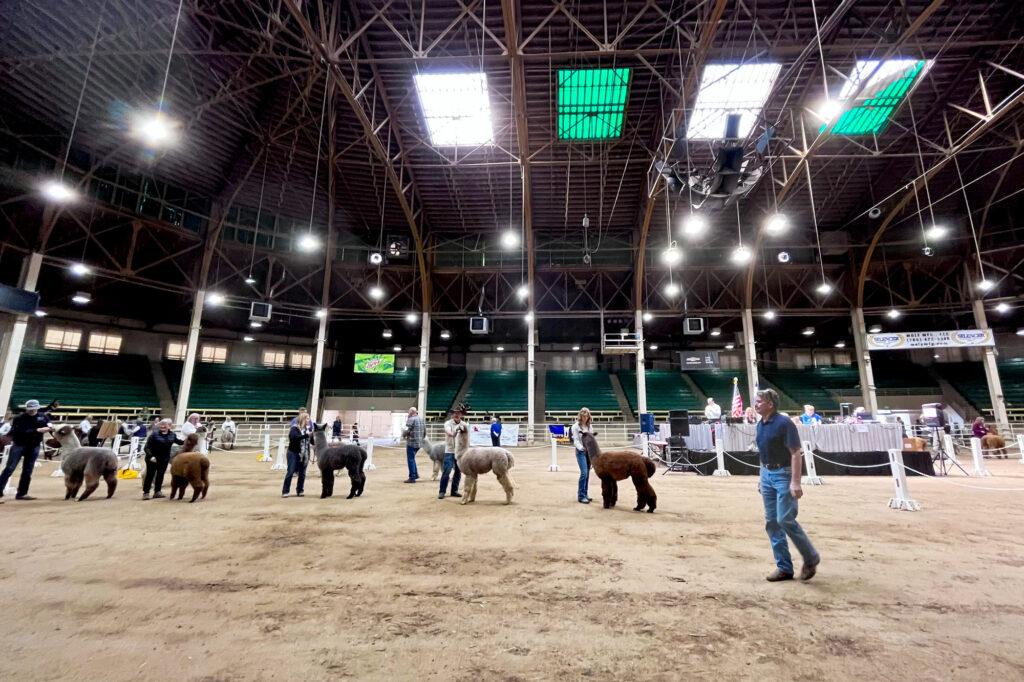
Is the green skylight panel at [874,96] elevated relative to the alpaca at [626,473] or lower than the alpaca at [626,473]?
elevated

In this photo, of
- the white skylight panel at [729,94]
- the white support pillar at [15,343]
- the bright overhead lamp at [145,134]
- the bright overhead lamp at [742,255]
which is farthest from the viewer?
the bright overhead lamp at [742,255]

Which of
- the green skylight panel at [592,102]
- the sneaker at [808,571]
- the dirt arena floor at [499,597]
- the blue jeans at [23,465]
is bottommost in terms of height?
the dirt arena floor at [499,597]

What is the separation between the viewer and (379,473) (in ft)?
34.7

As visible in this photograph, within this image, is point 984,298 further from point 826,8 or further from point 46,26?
point 46,26

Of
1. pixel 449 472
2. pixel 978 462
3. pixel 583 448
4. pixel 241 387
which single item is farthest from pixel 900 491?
pixel 241 387

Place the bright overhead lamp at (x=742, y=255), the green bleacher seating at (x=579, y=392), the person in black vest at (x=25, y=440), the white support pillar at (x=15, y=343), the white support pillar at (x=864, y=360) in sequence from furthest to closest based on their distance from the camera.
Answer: the green bleacher seating at (x=579, y=392) < the white support pillar at (x=864, y=360) < the bright overhead lamp at (x=742, y=255) < the white support pillar at (x=15, y=343) < the person in black vest at (x=25, y=440)

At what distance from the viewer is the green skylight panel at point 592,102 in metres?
13.0

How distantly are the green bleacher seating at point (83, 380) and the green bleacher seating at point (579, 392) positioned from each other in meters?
22.4

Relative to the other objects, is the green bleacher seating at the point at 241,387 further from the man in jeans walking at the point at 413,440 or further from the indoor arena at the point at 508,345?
the man in jeans walking at the point at 413,440

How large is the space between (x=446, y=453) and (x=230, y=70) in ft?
50.7

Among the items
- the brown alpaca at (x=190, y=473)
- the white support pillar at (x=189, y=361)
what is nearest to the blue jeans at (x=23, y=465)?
the brown alpaca at (x=190, y=473)

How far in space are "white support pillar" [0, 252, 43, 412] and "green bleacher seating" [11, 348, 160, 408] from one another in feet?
15.8

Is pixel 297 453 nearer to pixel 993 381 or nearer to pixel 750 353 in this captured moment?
pixel 750 353

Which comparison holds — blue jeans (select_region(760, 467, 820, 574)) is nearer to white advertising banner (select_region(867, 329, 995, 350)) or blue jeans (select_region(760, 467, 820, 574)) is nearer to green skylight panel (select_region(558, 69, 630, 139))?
green skylight panel (select_region(558, 69, 630, 139))
